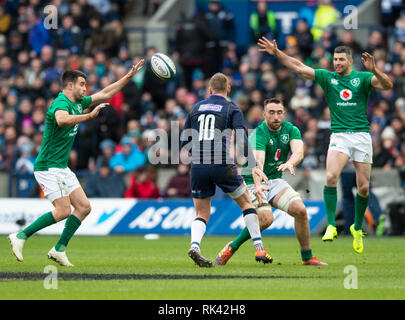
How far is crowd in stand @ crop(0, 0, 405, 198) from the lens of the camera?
20719 millimetres

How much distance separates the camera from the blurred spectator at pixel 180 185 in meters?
20.2

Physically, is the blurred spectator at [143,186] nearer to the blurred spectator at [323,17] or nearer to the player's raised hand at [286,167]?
the blurred spectator at [323,17]

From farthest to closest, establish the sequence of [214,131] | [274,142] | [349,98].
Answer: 1. [349,98]
2. [274,142]
3. [214,131]

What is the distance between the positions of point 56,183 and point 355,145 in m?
4.29

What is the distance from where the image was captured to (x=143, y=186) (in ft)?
66.4

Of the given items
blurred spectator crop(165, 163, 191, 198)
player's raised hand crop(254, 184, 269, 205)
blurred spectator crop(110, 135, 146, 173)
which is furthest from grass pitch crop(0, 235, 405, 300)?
blurred spectator crop(110, 135, 146, 173)

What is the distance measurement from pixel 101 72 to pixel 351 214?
9313 millimetres

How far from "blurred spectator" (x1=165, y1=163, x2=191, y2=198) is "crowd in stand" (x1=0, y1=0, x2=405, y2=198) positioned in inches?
1.1

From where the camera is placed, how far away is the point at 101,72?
2431 centimetres

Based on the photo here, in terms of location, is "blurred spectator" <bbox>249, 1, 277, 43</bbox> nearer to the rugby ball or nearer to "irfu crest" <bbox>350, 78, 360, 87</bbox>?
the rugby ball

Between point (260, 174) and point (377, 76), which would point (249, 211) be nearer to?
point (260, 174)

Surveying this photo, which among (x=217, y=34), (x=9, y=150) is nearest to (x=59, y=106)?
(x=9, y=150)
